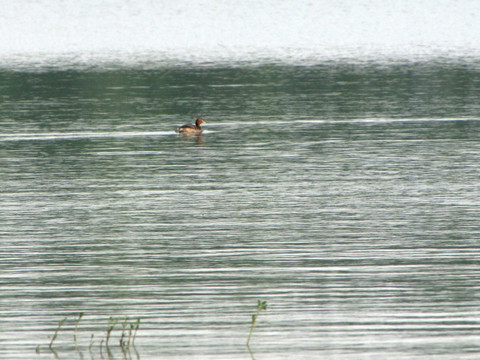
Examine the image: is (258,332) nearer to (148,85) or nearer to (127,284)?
(127,284)

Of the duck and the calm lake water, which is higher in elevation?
the calm lake water

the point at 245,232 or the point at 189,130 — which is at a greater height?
the point at 245,232

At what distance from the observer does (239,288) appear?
1678 centimetres

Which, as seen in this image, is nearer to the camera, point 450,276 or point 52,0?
point 450,276

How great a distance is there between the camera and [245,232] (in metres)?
21.3

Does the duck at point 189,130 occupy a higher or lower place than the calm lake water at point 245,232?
lower

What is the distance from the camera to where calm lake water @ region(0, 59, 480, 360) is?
14453mm

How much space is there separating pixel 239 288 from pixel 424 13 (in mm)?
122405

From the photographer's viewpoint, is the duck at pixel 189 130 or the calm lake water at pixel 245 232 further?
the duck at pixel 189 130

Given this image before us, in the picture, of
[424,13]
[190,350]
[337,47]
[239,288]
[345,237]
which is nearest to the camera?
[190,350]

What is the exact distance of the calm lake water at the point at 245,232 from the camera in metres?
14.5

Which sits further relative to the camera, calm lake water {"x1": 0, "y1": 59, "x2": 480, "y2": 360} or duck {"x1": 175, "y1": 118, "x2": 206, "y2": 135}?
duck {"x1": 175, "y1": 118, "x2": 206, "y2": 135}

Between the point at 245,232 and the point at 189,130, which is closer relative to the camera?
the point at 245,232

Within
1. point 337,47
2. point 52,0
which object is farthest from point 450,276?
point 52,0
